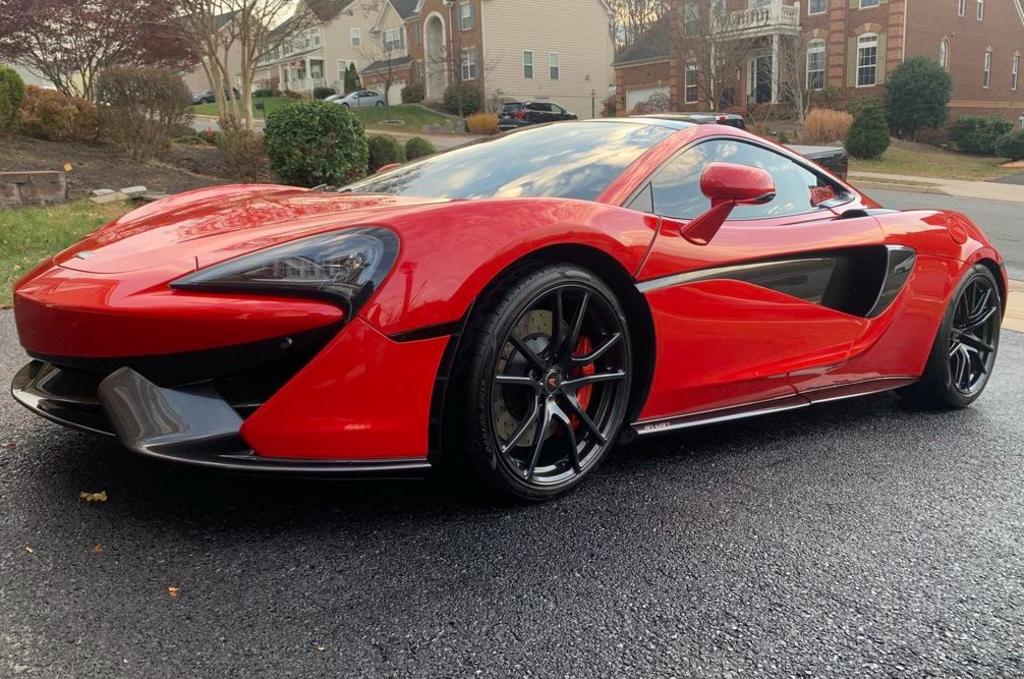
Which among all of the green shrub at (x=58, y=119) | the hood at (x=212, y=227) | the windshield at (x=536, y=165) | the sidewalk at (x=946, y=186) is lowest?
the sidewalk at (x=946, y=186)

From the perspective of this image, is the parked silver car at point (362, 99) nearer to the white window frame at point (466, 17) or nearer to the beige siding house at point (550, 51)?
the white window frame at point (466, 17)

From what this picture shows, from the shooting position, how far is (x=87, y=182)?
35.4 ft

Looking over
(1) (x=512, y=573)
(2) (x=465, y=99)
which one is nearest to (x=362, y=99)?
(2) (x=465, y=99)

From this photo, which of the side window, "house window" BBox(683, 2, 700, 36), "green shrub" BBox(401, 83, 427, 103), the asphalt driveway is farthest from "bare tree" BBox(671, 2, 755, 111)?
the asphalt driveway

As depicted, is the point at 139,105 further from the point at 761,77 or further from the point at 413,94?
the point at 413,94

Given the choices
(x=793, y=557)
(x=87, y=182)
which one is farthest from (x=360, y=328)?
(x=87, y=182)

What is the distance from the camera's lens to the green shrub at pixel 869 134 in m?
25.9

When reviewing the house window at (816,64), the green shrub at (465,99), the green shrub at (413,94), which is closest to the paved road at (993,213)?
the house window at (816,64)

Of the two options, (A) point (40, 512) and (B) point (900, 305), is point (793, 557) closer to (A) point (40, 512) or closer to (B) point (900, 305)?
(B) point (900, 305)

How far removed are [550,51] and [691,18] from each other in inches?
744

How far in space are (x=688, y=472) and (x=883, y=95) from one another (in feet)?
113

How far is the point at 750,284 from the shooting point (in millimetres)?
3092

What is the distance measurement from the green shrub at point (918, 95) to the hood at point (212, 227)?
32.7 metres

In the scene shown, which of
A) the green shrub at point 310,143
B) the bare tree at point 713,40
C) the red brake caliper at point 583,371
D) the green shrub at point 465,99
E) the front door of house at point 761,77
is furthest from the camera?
the green shrub at point 465,99
